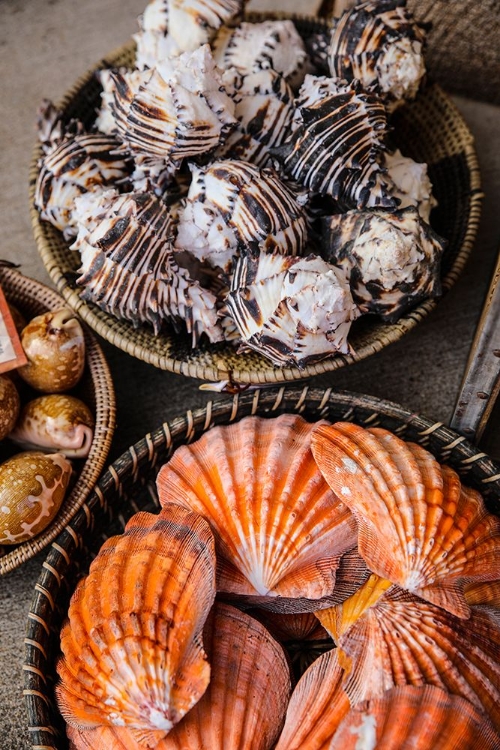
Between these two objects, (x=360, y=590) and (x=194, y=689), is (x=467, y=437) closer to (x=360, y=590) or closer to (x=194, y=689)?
(x=360, y=590)

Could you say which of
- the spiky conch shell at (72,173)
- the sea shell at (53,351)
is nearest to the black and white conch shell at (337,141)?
the spiky conch shell at (72,173)

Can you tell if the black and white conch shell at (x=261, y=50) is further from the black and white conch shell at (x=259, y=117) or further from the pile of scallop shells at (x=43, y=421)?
the pile of scallop shells at (x=43, y=421)

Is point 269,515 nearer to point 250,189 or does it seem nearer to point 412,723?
point 412,723

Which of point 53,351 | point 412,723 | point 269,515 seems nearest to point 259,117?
point 53,351

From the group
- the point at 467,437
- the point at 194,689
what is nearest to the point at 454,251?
the point at 467,437

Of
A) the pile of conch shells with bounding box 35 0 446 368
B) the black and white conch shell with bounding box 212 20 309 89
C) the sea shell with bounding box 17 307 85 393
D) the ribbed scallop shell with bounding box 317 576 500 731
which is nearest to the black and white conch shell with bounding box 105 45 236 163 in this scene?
the pile of conch shells with bounding box 35 0 446 368

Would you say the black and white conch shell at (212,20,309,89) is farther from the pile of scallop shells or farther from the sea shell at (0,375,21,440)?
the sea shell at (0,375,21,440)
